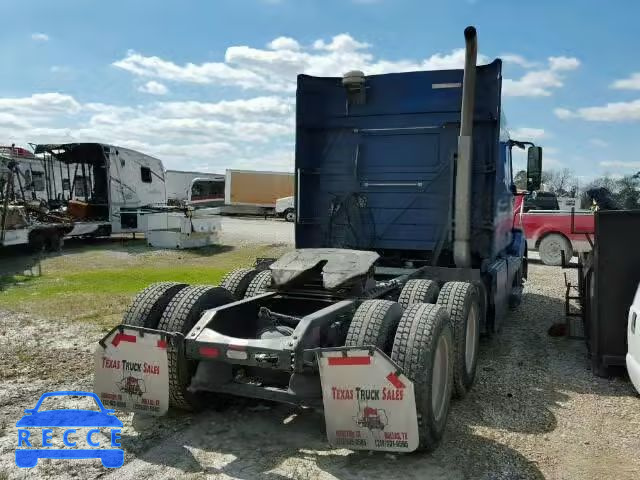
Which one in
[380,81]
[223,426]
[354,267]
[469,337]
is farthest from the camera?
[380,81]

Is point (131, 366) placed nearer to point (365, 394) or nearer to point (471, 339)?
point (365, 394)

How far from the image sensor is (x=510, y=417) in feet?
15.4

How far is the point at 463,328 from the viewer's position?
527cm

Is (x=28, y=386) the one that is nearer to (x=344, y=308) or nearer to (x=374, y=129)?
(x=344, y=308)

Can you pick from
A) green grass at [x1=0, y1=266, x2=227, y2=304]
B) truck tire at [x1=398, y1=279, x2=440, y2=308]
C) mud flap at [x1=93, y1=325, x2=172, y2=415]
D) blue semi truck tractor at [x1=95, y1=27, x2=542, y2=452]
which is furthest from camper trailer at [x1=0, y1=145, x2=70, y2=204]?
truck tire at [x1=398, y1=279, x2=440, y2=308]

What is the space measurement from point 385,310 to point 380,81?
4131 millimetres

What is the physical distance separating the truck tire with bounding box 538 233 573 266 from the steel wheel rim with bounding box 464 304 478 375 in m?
10.7

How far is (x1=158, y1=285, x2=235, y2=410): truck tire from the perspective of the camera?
4316 millimetres

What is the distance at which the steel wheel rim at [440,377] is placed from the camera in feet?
13.7

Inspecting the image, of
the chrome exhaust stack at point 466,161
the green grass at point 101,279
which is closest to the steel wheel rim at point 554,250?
the green grass at point 101,279

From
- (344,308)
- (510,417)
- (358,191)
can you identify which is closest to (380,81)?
(358,191)

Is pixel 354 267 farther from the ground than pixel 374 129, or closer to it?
closer to it

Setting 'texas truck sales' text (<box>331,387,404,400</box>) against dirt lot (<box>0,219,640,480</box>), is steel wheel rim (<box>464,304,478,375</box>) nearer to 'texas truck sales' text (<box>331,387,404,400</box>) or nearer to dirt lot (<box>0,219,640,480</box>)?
dirt lot (<box>0,219,640,480</box>)

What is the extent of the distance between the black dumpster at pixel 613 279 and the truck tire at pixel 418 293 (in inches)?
66.1
